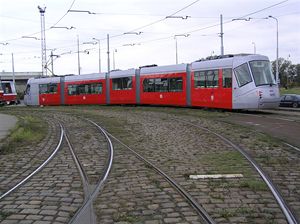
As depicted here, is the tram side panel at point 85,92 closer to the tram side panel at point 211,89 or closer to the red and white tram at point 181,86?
the red and white tram at point 181,86

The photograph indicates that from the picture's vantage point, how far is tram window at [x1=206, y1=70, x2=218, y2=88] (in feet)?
87.0

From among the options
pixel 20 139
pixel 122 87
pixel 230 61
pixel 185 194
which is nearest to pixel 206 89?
pixel 230 61

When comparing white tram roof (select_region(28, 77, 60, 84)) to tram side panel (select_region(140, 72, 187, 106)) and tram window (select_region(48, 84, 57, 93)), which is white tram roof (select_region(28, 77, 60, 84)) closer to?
tram window (select_region(48, 84, 57, 93))

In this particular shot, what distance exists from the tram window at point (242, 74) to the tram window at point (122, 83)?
42.4 feet

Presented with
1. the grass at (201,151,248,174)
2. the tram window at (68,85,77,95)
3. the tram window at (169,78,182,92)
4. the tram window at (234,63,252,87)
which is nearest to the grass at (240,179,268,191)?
the grass at (201,151,248,174)

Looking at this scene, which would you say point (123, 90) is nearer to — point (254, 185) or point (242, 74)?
point (242, 74)

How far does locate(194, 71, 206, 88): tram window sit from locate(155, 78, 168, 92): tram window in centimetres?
379

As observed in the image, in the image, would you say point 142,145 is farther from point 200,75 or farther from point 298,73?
point 298,73

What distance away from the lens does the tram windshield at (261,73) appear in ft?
80.6

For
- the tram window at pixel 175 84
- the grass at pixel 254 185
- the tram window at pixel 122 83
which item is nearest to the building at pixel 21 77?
the tram window at pixel 122 83

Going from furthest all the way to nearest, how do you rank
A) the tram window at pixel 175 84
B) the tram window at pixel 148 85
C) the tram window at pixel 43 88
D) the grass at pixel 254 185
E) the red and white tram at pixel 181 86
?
the tram window at pixel 43 88 → the tram window at pixel 148 85 → the tram window at pixel 175 84 → the red and white tram at pixel 181 86 → the grass at pixel 254 185

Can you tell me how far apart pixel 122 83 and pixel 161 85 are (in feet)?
18.0

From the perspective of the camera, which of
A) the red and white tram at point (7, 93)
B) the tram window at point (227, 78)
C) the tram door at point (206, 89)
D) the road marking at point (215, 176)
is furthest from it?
the red and white tram at point (7, 93)

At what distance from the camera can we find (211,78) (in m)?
27.0
